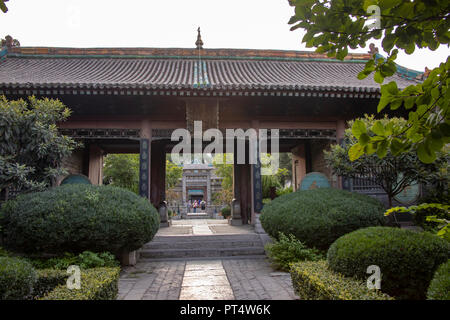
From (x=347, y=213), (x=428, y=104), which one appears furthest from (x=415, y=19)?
(x=347, y=213)

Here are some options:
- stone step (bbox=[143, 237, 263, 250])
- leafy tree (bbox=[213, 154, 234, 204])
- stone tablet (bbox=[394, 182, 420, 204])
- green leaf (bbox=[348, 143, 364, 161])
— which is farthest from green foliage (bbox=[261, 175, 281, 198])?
green leaf (bbox=[348, 143, 364, 161])

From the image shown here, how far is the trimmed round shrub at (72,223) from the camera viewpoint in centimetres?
529

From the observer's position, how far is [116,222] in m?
5.55

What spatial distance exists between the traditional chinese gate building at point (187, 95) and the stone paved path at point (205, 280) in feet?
8.64

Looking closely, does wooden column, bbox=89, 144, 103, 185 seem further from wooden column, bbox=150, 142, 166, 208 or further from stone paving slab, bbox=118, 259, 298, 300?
stone paving slab, bbox=118, 259, 298, 300

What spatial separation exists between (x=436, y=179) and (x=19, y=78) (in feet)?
39.0

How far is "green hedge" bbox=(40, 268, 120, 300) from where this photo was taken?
2996mm

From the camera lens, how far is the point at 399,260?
3635 mm

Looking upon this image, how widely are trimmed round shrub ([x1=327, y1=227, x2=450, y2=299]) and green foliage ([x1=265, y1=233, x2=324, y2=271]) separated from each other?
198 cm

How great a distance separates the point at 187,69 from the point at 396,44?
10601 millimetres

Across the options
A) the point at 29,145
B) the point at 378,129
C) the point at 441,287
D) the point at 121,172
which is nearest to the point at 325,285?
the point at 441,287

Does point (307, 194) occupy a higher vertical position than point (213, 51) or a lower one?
lower

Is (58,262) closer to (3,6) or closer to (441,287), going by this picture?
(3,6)

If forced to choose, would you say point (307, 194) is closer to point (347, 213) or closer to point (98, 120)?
point (347, 213)
